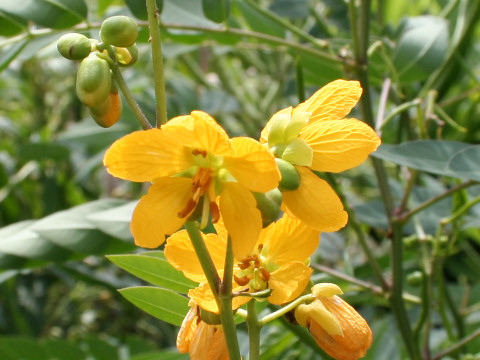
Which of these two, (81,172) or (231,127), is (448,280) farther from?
(81,172)

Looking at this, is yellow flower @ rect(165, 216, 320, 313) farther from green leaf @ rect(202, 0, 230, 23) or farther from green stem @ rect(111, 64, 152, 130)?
green leaf @ rect(202, 0, 230, 23)

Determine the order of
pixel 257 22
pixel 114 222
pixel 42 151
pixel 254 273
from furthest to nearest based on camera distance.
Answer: pixel 42 151 < pixel 257 22 < pixel 114 222 < pixel 254 273

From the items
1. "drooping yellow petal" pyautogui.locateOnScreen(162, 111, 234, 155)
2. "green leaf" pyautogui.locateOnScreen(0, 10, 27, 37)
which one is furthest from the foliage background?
"drooping yellow petal" pyautogui.locateOnScreen(162, 111, 234, 155)

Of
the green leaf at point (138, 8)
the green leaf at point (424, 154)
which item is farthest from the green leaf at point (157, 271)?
the green leaf at point (138, 8)

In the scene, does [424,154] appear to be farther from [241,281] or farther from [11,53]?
[11,53]

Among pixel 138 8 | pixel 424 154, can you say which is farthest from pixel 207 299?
pixel 138 8

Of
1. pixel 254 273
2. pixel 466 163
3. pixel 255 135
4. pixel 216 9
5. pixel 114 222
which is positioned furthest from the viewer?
pixel 255 135
